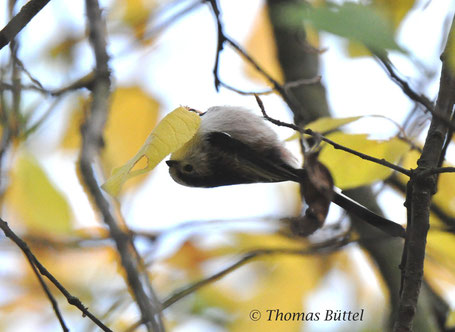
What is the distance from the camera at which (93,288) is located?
2.20 metres

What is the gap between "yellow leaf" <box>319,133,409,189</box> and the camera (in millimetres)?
1367

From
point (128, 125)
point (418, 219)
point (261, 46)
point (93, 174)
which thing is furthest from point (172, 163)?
point (261, 46)

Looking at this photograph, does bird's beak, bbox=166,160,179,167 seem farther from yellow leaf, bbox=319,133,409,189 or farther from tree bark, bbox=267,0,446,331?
tree bark, bbox=267,0,446,331

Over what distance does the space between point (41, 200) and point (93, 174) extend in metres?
0.56

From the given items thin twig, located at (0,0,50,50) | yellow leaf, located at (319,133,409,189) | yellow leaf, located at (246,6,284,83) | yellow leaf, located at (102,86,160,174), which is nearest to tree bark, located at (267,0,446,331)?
yellow leaf, located at (319,133,409,189)

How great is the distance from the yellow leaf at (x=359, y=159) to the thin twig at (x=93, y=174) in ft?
1.70

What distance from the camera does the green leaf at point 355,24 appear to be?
0.84 meters

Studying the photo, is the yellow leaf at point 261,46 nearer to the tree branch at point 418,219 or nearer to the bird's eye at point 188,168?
the bird's eye at point 188,168

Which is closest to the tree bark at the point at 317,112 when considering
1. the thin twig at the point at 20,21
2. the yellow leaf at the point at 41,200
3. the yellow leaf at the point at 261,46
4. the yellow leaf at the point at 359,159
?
the yellow leaf at the point at 359,159

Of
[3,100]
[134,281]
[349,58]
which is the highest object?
[349,58]

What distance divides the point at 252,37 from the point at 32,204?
1654 millimetres

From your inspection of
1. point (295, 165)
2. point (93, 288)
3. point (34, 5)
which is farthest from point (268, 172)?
point (93, 288)

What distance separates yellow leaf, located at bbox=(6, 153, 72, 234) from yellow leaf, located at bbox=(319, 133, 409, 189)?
0.75m

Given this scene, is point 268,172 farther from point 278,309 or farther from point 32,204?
point 278,309
